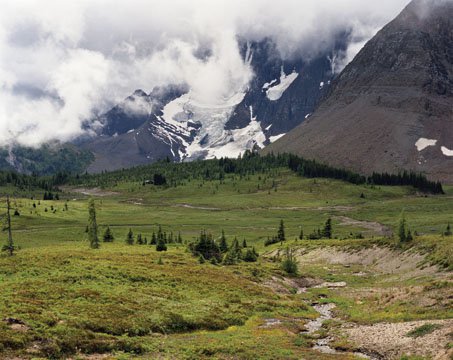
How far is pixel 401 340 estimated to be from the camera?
132 feet

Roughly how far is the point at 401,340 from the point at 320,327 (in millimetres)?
12620

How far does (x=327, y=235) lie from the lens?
153250 mm

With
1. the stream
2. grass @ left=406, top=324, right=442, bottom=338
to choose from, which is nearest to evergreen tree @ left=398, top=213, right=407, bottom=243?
the stream

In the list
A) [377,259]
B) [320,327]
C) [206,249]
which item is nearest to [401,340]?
[320,327]

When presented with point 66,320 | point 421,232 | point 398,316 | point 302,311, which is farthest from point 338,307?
point 421,232

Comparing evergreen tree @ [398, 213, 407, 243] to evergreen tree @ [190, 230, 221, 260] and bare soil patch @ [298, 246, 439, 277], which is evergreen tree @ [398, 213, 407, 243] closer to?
bare soil patch @ [298, 246, 439, 277]

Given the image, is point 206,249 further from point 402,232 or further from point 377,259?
point 402,232

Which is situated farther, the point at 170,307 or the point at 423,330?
the point at 170,307

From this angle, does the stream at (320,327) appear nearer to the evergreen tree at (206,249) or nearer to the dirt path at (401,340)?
the dirt path at (401,340)

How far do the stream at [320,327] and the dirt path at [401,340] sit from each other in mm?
1681

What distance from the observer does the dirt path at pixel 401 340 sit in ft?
120

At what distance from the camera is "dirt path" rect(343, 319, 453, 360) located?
120 ft

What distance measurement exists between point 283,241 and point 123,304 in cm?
10869

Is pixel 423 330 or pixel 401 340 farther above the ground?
pixel 423 330
